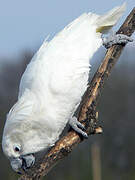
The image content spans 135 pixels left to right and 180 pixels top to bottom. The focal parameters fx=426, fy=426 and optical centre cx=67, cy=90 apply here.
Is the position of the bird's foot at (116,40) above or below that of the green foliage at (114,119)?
above

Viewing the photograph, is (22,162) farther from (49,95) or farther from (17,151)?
(49,95)

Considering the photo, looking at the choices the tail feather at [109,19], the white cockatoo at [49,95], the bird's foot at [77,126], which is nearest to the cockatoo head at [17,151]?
the white cockatoo at [49,95]

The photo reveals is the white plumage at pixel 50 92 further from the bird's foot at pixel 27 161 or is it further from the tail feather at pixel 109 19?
the tail feather at pixel 109 19

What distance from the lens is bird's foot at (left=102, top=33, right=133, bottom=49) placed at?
2980 mm

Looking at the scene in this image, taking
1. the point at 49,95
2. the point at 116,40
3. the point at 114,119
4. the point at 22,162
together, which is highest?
the point at 116,40

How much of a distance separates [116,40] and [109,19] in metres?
0.25

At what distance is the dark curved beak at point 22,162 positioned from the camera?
272 centimetres

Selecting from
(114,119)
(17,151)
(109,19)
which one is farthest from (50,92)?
(114,119)

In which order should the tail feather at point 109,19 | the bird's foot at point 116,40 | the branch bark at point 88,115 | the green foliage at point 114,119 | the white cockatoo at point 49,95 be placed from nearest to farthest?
the branch bark at point 88,115 → the white cockatoo at point 49,95 → the bird's foot at point 116,40 → the tail feather at point 109,19 → the green foliage at point 114,119

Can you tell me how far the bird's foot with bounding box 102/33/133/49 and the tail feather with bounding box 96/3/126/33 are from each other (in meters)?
0.14

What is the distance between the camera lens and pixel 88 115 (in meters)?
2.80

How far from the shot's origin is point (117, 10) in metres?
3.17

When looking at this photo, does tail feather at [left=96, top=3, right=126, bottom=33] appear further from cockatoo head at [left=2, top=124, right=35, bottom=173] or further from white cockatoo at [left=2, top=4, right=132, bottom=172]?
cockatoo head at [left=2, top=124, right=35, bottom=173]

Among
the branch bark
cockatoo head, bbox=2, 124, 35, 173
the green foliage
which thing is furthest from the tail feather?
the green foliage
